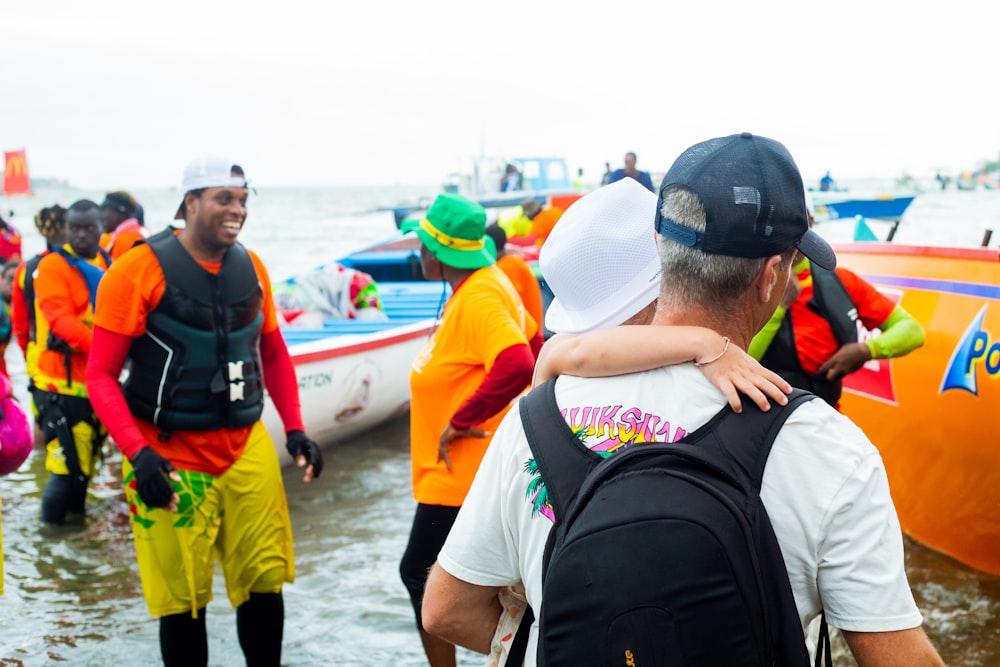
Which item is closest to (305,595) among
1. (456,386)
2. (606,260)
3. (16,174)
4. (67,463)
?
(67,463)

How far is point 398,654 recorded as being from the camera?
178 inches

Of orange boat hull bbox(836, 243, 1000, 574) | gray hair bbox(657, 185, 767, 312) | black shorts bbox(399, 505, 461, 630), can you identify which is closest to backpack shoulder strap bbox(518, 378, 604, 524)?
gray hair bbox(657, 185, 767, 312)

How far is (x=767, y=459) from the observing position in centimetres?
133

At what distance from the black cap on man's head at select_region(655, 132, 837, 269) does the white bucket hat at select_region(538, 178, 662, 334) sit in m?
0.39

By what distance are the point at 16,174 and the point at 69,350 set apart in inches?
629

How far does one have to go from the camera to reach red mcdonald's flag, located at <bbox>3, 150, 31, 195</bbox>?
1872 cm

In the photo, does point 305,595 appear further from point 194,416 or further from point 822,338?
point 822,338

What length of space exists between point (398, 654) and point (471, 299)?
1974mm

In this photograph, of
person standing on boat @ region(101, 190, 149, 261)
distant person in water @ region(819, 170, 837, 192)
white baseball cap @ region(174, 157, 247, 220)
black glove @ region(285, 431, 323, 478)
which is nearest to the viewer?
white baseball cap @ region(174, 157, 247, 220)

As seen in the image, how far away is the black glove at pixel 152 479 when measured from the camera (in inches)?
132

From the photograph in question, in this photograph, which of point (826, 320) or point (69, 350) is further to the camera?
point (69, 350)

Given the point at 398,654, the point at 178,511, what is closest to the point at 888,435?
the point at 398,654

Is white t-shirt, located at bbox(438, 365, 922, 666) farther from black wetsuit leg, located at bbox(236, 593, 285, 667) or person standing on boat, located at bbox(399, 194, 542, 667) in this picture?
black wetsuit leg, located at bbox(236, 593, 285, 667)

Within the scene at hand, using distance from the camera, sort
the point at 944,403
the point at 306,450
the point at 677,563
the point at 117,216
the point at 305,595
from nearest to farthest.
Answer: the point at 677,563, the point at 306,450, the point at 944,403, the point at 305,595, the point at 117,216
